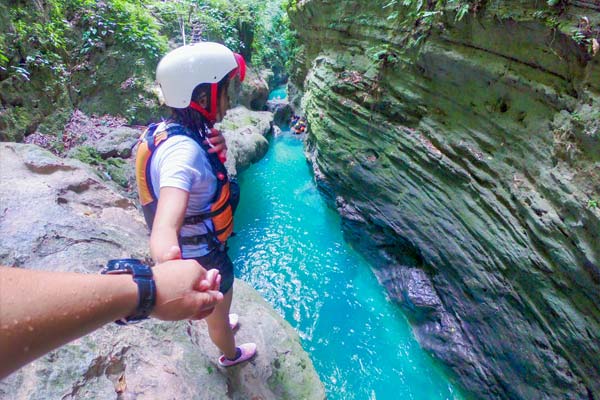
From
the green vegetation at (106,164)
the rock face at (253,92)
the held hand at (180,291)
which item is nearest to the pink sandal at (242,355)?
the held hand at (180,291)

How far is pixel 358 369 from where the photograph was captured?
439cm

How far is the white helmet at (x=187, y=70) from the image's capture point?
1803 millimetres

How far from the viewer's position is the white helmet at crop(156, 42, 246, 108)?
1803 mm

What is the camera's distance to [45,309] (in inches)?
25.6

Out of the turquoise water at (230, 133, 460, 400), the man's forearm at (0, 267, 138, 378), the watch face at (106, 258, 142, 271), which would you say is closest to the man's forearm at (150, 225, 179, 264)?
the watch face at (106, 258, 142, 271)

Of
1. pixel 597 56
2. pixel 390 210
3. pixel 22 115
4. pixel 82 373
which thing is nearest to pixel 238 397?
pixel 82 373

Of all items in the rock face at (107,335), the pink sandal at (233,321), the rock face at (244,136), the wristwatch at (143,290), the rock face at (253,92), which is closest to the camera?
the wristwatch at (143,290)

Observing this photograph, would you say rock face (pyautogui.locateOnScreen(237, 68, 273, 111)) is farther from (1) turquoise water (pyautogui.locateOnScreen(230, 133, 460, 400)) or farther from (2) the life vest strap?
(2) the life vest strap

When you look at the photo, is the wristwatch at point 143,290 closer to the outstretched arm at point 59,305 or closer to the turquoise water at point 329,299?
the outstretched arm at point 59,305

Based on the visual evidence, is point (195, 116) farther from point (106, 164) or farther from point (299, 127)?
point (299, 127)

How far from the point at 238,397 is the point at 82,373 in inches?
48.6

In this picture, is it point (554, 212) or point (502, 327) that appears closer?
point (554, 212)

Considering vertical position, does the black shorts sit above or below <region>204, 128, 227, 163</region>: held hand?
below

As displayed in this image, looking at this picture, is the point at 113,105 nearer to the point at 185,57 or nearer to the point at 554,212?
the point at 185,57
